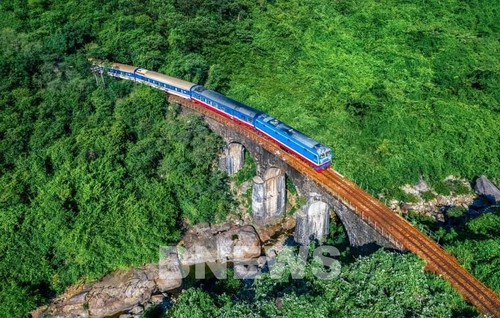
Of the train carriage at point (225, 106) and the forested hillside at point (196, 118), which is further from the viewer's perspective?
the train carriage at point (225, 106)

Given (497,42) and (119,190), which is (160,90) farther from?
(497,42)

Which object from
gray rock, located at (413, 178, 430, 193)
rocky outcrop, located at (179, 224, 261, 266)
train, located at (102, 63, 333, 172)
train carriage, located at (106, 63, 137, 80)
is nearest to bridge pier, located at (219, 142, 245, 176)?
train, located at (102, 63, 333, 172)

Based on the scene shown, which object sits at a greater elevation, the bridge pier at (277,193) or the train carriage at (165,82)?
the train carriage at (165,82)

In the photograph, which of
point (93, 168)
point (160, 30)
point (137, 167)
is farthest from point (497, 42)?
point (93, 168)

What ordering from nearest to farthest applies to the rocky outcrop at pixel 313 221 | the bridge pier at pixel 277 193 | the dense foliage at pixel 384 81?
the bridge pier at pixel 277 193, the rocky outcrop at pixel 313 221, the dense foliage at pixel 384 81

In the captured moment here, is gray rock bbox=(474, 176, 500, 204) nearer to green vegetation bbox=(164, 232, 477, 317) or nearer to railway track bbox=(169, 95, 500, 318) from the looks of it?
railway track bbox=(169, 95, 500, 318)

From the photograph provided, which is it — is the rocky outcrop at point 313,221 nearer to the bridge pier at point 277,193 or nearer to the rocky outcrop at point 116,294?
the bridge pier at point 277,193

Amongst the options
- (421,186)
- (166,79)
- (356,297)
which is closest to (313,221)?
(356,297)

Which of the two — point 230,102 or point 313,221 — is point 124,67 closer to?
point 230,102

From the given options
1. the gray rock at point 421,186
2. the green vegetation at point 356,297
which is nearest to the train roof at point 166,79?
the green vegetation at point 356,297
